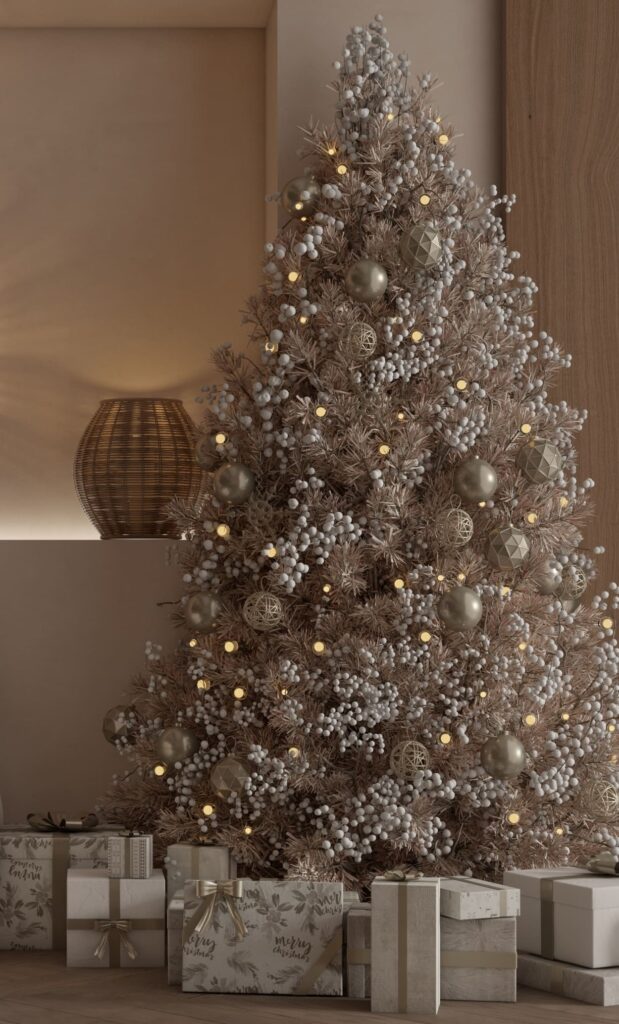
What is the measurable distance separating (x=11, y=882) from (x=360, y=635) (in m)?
0.80

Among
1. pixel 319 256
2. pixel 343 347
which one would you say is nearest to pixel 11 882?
pixel 343 347

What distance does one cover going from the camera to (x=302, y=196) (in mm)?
2352

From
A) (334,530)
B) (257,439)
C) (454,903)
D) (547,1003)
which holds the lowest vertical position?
(547,1003)

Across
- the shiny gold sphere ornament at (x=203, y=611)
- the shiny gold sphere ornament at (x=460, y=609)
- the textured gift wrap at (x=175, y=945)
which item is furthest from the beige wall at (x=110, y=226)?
the textured gift wrap at (x=175, y=945)

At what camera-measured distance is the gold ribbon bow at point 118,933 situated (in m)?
2.09

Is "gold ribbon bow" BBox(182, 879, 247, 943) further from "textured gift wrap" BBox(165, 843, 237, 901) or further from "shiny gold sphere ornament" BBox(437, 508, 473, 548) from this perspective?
"shiny gold sphere ornament" BBox(437, 508, 473, 548)

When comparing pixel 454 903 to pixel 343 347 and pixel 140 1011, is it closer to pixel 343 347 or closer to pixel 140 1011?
pixel 140 1011

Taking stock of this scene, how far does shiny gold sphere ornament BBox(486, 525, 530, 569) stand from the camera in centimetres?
221

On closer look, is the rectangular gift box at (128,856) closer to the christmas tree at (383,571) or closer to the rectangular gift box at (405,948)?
the christmas tree at (383,571)

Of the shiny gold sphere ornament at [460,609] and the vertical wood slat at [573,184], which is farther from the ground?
the vertical wood slat at [573,184]

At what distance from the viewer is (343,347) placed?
225cm

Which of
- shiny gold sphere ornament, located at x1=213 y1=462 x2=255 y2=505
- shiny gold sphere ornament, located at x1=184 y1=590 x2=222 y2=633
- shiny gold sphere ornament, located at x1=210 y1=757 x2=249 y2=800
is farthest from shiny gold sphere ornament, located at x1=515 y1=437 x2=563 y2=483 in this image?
shiny gold sphere ornament, located at x1=210 y1=757 x2=249 y2=800

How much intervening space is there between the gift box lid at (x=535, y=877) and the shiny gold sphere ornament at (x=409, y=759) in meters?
0.23

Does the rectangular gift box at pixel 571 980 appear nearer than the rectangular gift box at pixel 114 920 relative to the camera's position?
Yes
